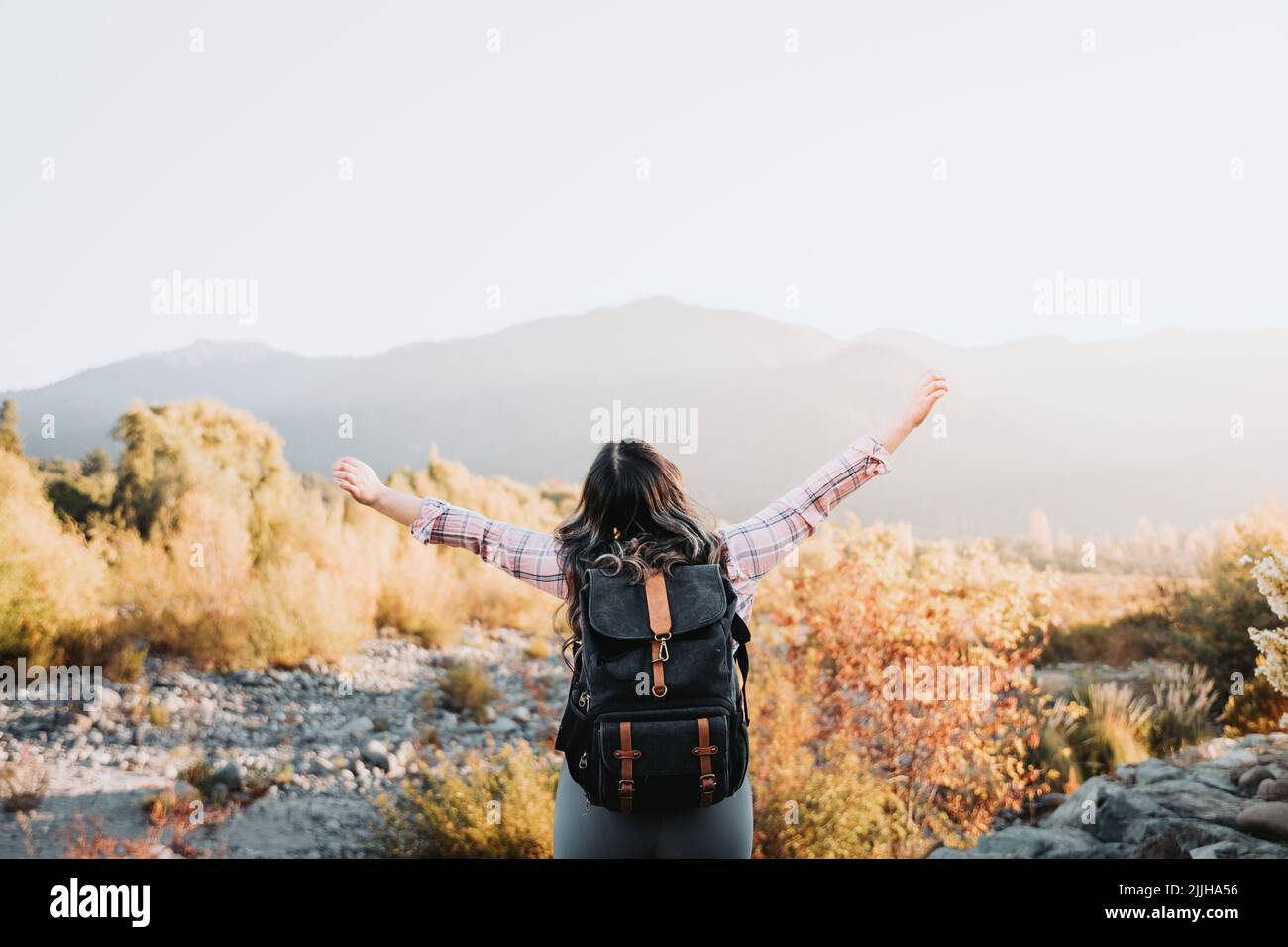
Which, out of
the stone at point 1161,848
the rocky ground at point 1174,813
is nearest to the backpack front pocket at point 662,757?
the rocky ground at point 1174,813

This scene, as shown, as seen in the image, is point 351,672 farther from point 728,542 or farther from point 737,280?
point 728,542

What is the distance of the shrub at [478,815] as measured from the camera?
10.7ft

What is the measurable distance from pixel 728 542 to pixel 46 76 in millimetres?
4701

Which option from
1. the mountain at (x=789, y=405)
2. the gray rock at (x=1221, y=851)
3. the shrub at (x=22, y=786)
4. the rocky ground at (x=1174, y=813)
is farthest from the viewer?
the mountain at (x=789, y=405)

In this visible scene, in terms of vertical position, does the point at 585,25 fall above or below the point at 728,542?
above

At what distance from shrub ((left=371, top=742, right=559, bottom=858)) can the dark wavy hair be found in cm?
197

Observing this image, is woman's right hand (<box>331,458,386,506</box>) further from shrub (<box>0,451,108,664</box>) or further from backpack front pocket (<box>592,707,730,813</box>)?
shrub (<box>0,451,108,664</box>)

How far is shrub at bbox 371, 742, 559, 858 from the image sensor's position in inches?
129

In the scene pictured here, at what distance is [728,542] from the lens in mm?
1651

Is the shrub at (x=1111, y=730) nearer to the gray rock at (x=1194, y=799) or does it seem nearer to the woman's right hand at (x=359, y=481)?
the gray rock at (x=1194, y=799)

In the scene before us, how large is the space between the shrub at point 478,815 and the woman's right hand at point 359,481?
1.86 meters
